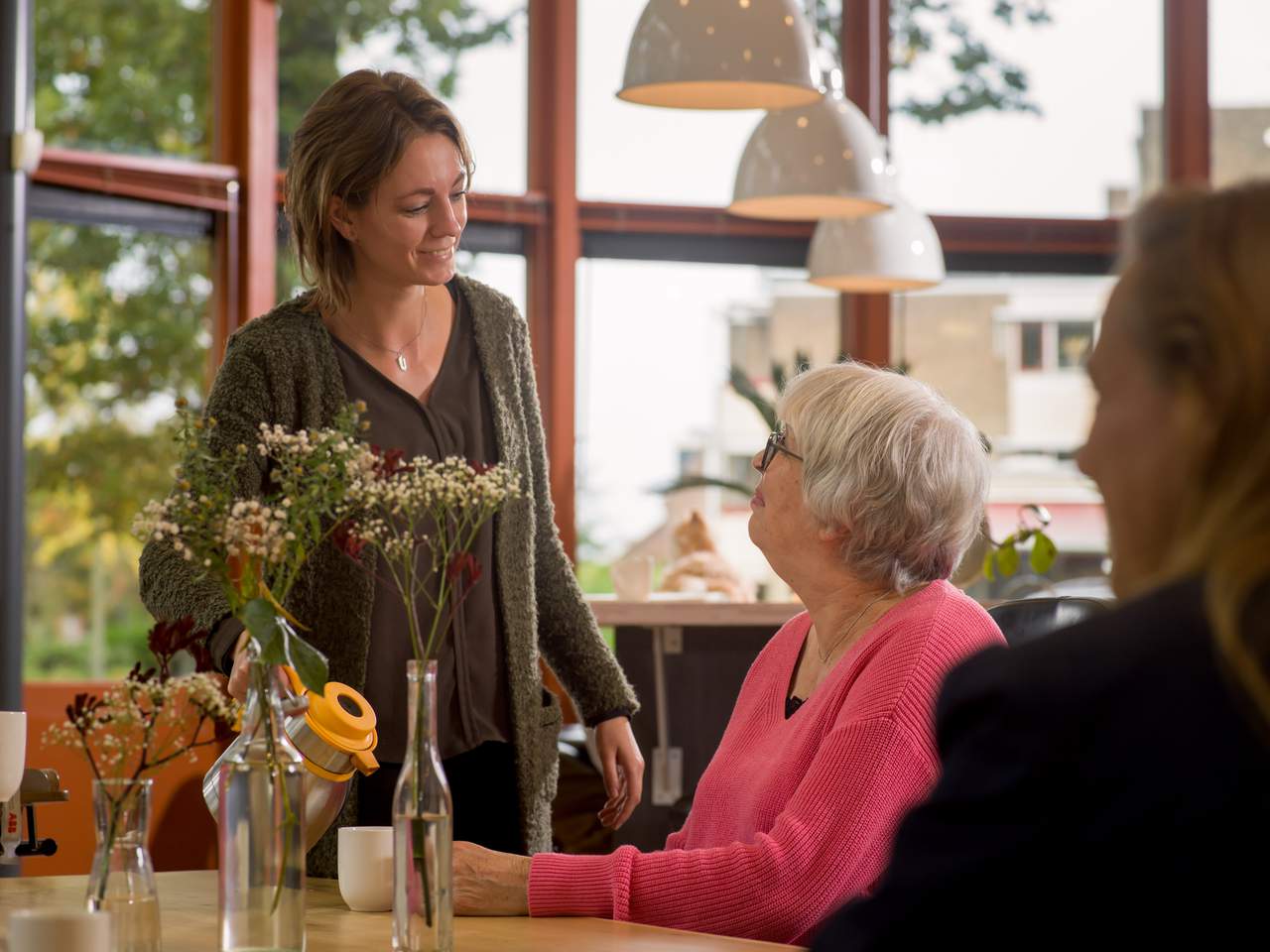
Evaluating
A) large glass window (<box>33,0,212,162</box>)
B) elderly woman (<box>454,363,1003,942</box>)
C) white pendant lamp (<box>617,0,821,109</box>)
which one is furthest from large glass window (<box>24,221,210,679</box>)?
elderly woman (<box>454,363,1003,942</box>)

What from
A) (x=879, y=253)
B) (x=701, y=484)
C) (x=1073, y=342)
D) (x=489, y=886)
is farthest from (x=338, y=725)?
(x=1073, y=342)

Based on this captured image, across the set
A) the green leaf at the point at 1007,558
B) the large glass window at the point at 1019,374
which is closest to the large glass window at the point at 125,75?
the large glass window at the point at 1019,374

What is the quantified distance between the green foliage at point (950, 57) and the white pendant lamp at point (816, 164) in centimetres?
183

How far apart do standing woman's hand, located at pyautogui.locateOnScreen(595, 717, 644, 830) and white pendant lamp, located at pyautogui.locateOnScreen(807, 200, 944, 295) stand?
2754 mm

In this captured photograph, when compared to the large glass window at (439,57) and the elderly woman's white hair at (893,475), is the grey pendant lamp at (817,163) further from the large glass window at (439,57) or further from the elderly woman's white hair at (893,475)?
the elderly woman's white hair at (893,475)

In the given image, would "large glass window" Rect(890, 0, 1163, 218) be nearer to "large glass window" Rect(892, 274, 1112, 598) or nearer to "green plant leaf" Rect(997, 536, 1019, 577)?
"large glass window" Rect(892, 274, 1112, 598)

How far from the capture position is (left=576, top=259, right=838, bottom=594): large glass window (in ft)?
18.3

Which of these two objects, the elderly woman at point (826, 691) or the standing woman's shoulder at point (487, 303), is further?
the standing woman's shoulder at point (487, 303)

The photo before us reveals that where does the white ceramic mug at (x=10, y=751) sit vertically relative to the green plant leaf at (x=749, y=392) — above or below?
below

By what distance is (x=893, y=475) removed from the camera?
1946 mm

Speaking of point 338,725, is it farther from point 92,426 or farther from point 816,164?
point 92,426

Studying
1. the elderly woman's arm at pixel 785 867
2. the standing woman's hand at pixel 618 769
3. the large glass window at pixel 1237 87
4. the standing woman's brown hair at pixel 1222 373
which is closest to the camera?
the standing woman's brown hair at pixel 1222 373

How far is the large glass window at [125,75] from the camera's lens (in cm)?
482

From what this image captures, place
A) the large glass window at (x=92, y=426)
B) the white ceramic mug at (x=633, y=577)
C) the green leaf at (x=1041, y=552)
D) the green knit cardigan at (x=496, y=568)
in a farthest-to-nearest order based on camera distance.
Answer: the large glass window at (x=92, y=426) → the white ceramic mug at (x=633, y=577) → the green leaf at (x=1041, y=552) → the green knit cardigan at (x=496, y=568)
